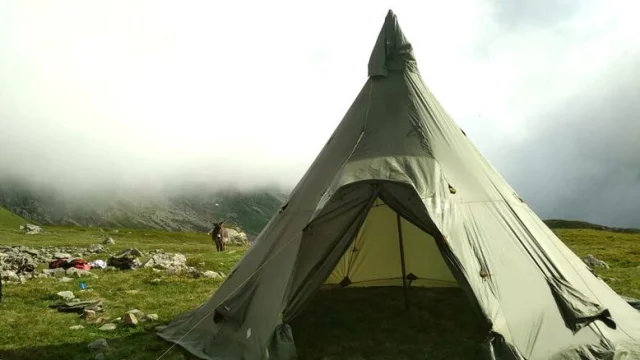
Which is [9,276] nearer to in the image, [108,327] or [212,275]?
[212,275]

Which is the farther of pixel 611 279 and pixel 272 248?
pixel 611 279

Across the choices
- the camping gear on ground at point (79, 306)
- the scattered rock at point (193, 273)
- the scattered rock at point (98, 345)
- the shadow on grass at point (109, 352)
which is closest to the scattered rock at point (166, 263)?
the scattered rock at point (193, 273)

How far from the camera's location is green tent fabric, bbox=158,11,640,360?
9.41m

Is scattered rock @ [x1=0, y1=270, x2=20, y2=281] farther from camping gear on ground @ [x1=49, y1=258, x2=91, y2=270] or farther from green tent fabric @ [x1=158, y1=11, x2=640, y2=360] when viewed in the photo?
green tent fabric @ [x1=158, y1=11, x2=640, y2=360]

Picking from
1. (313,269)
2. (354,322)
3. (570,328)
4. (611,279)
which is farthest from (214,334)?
(611,279)

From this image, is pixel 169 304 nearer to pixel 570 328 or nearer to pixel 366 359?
pixel 366 359

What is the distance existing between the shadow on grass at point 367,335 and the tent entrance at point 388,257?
1.10 metres

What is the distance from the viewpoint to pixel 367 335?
37.7ft

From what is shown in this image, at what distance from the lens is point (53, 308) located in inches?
567

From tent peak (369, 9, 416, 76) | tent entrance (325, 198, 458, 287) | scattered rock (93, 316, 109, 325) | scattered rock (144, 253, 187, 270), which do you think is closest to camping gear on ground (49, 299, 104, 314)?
scattered rock (93, 316, 109, 325)

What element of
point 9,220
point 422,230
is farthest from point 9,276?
point 9,220

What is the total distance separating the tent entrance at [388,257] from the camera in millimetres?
15281

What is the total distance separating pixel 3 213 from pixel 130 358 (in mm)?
153885

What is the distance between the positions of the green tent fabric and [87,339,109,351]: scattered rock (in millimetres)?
1371
